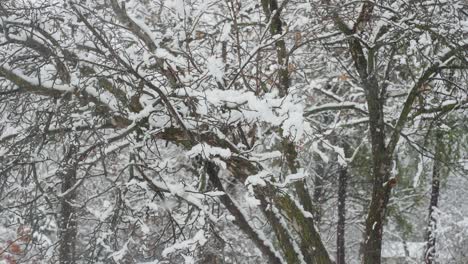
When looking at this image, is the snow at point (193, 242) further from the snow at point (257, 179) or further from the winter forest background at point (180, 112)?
the snow at point (257, 179)

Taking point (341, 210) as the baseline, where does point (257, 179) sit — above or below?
below

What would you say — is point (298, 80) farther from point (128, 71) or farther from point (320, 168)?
point (128, 71)

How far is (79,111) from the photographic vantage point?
5359 millimetres

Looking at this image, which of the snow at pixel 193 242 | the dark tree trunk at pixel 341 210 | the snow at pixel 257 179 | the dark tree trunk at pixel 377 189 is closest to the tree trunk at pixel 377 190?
A: the dark tree trunk at pixel 377 189

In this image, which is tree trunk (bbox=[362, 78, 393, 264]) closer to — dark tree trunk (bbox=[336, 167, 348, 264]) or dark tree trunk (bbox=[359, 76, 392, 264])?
dark tree trunk (bbox=[359, 76, 392, 264])

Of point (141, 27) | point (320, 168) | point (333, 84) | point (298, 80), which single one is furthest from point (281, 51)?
point (320, 168)

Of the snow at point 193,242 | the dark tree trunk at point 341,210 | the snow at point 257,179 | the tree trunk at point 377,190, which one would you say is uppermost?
the dark tree trunk at point 341,210

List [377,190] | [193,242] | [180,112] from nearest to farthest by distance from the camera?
[193,242] → [180,112] → [377,190]

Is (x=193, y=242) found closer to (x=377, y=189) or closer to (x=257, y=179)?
(x=257, y=179)

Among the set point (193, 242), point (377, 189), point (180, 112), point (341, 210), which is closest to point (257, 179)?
point (193, 242)

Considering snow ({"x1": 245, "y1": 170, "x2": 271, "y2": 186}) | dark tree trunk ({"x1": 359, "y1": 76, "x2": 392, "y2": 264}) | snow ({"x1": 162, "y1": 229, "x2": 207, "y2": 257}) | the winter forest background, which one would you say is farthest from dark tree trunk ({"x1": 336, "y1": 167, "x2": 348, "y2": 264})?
snow ({"x1": 162, "y1": 229, "x2": 207, "y2": 257})

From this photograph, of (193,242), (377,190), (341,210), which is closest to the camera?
(193,242)

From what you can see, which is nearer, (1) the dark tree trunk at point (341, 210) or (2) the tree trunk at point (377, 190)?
(2) the tree trunk at point (377, 190)

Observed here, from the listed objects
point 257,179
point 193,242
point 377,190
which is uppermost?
point 377,190
